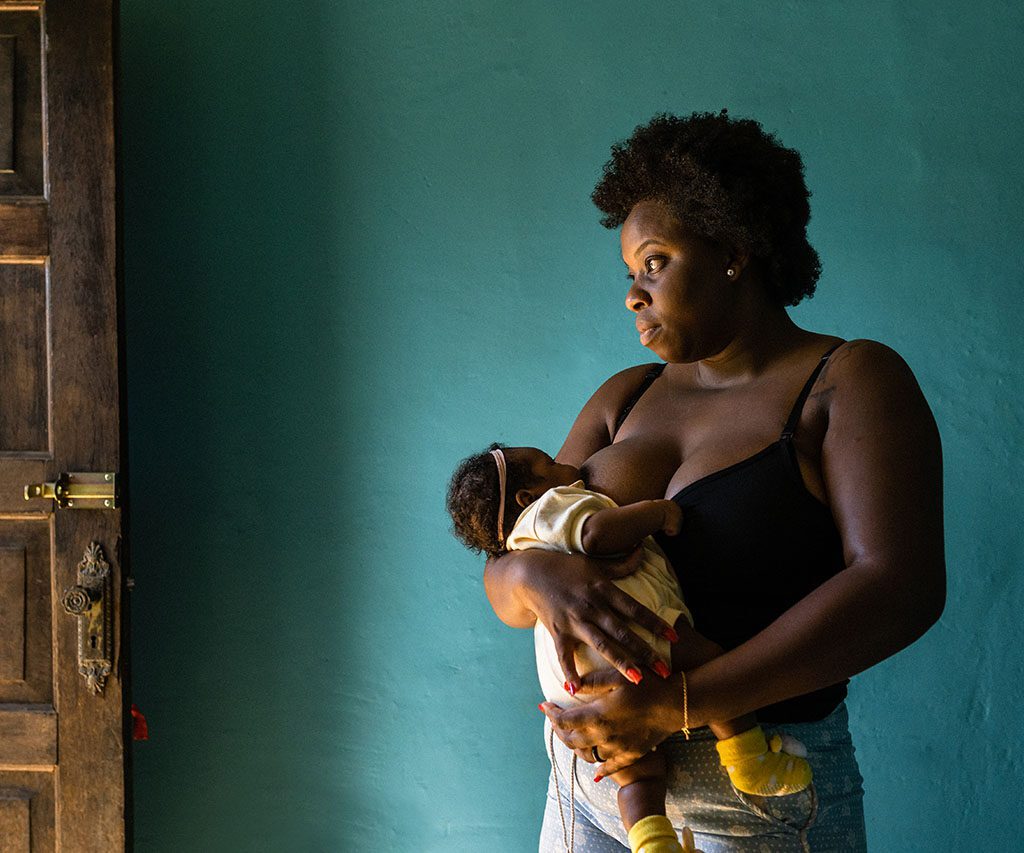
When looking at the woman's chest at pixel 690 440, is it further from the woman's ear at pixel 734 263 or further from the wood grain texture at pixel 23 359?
the wood grain texture at pixel 23 359

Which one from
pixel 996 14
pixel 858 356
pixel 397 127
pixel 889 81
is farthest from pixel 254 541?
pixel 996 14

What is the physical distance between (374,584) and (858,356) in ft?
4.41

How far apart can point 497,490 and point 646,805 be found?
543 mm

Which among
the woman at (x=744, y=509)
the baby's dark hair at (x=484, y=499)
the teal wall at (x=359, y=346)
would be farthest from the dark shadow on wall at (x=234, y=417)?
the woman at (x=744, y=509)

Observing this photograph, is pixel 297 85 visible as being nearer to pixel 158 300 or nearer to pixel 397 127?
pixel 397 127

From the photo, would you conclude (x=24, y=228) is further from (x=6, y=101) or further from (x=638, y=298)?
(x=638, y=298)

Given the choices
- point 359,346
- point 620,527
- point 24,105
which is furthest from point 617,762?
point 24,105

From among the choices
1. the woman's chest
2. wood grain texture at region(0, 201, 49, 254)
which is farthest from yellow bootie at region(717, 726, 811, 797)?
wood grain texture at region(0, 201, 49, 254)

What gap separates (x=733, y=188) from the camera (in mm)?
1497

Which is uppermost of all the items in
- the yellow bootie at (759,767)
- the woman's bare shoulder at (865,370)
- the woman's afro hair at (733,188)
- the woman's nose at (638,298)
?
the woman's afro hair at (733,188)

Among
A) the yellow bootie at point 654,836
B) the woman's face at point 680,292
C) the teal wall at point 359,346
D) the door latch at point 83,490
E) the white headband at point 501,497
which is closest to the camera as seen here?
the yellow bootie at point 654,836

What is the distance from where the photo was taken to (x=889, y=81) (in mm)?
2211

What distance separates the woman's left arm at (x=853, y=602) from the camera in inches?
49.3

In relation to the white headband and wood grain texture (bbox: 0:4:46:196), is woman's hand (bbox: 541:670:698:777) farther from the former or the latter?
wood grain texture (bbox: 0:4:46:196)
